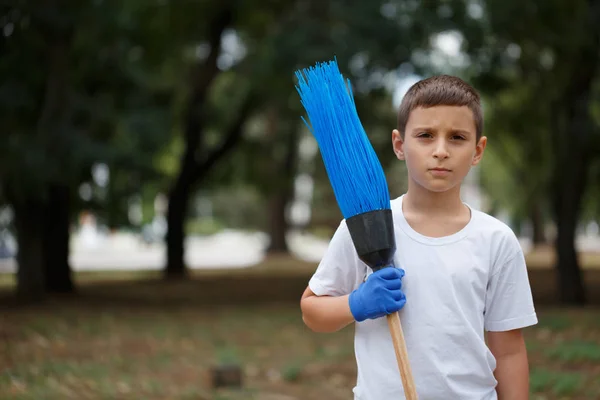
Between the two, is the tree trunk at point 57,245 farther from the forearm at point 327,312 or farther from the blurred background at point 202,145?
the forearm at point 327,312

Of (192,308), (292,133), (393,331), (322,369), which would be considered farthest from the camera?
(292,133)

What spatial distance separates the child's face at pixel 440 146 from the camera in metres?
2.29

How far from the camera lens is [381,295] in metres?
2.19

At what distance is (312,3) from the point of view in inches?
487

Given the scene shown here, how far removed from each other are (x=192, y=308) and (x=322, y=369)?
20.1ft

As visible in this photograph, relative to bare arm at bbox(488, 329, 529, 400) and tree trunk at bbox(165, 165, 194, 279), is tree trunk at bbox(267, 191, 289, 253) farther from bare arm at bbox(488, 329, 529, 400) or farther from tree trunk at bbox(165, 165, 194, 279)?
bare arm at bbox(488, 329, 529, 400)

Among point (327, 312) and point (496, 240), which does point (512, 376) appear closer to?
point (496, 240)

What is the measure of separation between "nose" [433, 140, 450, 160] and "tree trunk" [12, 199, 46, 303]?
11.8 metres

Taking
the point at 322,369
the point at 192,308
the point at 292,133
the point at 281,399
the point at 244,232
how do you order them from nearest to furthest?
the point at 281,399 → the point at 322,369 → the point at 192,308 → the point at 292,133 → the point at 244,232

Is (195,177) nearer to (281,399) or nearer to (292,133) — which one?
(292,133)

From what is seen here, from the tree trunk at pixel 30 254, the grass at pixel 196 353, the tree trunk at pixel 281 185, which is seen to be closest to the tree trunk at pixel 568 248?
the grass at pixel 196 353

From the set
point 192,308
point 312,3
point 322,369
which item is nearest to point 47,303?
point 192,308

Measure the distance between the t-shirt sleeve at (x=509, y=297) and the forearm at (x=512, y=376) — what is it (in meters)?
0.09

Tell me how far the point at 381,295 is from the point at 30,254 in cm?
1207
